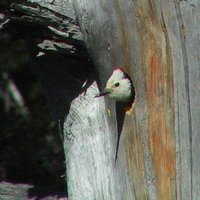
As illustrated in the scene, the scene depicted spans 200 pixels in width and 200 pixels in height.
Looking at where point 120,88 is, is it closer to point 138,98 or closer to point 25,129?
point 138,98

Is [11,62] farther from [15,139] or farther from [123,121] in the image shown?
[123,121]

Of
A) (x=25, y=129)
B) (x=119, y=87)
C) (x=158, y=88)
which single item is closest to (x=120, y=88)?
(x=119, y=87)

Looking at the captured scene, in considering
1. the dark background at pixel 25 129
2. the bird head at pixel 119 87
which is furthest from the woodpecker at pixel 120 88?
the dark background at pixel 25 129

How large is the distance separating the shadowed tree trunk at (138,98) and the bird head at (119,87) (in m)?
0.04

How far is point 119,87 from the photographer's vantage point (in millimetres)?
4086

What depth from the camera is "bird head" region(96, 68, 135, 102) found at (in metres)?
4.07

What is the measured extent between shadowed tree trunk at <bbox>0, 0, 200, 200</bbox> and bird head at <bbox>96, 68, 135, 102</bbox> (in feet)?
0.12

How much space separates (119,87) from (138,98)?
97mm

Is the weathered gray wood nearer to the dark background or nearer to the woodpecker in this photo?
the woodpecker

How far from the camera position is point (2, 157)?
7914mm

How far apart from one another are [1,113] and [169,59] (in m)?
5.39

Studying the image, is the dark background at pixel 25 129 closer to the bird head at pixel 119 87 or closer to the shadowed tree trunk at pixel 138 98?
the shadowed tree trunk at pixel 138 98

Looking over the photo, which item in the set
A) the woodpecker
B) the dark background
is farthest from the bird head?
the dark background

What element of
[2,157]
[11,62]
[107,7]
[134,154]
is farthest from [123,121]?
[11,62]
